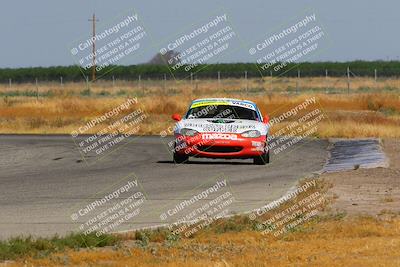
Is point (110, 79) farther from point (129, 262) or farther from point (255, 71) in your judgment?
point (129, 262)

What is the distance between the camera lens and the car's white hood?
23.9m

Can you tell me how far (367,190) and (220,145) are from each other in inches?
258

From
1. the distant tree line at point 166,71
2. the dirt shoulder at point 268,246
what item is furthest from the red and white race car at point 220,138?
the distant tree line at point 166,71

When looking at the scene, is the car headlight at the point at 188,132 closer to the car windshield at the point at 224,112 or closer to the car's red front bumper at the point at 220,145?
the car's red front bumper at the point at 220,145

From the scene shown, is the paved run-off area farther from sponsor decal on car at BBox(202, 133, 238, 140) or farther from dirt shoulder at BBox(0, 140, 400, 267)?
dirt shoulder at BBox(0, 140, 400, 267)

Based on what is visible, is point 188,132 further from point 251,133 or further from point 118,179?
point 118,179

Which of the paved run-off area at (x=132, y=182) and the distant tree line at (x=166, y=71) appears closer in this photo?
the paved run-off area at (x=132, y=182)

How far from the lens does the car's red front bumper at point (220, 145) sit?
78.2 ft

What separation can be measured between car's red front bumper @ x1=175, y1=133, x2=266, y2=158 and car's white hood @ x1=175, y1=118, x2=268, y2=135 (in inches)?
4.3

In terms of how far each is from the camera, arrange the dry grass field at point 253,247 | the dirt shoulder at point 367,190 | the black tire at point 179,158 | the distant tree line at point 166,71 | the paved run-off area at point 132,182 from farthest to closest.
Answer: the distant tree line at point 166,71 → the black tire at point 179,158 → the dirt shoulder at point 367,190 → the paved run-off area at point 132,182 → the dry grass field at point 253,247

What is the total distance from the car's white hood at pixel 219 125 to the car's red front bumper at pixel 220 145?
109mm

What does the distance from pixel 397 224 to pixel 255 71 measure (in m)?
108

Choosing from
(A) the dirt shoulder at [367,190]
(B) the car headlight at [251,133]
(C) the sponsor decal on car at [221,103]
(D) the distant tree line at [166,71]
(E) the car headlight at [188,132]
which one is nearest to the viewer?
(A) the dirt shoulder at [367,190]

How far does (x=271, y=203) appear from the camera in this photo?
631 inches
